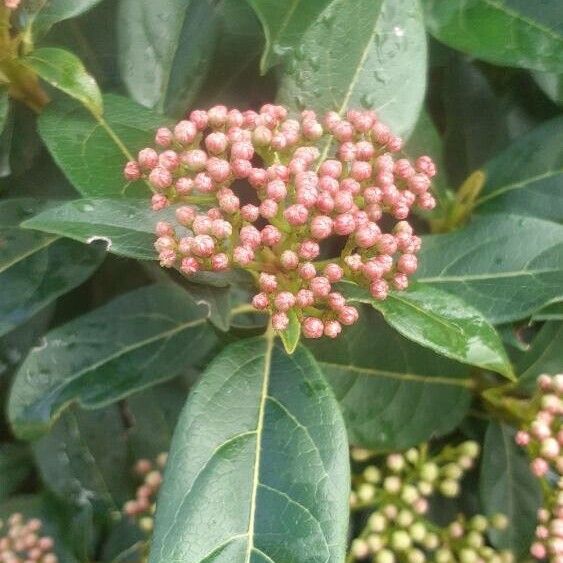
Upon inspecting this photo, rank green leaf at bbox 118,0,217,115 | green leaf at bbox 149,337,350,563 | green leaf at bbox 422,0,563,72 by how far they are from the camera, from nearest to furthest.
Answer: green leaf at bbox 149,337,350,563
green leaf at bbox 422,0,563,72
green leaf at bbox 118,0,217,115

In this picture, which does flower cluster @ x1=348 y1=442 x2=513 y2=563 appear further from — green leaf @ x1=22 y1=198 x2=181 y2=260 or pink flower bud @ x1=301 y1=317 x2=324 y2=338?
green leaf @ x1=22 y1=198 x2=181 y2=260

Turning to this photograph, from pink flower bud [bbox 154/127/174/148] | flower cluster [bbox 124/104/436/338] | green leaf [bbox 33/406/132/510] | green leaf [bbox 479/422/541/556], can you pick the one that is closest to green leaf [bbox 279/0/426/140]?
flower cluster [bbox 124/104/436/338]

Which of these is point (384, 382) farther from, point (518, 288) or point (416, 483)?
point (518, 288)

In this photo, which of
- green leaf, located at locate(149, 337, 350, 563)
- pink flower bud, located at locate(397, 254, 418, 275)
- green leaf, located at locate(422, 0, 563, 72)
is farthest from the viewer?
green leaf, located at locate(422, 0, 563, 72)

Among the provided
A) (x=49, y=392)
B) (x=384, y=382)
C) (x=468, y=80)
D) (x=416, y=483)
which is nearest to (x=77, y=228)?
(x=49, y=392)

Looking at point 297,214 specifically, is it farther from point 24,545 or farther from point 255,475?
point 24,545

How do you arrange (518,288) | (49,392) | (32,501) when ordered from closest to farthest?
1. (518,288)
2. (49,392)
3. (32,501)

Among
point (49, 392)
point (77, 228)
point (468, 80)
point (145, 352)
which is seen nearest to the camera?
point (77, 228)
